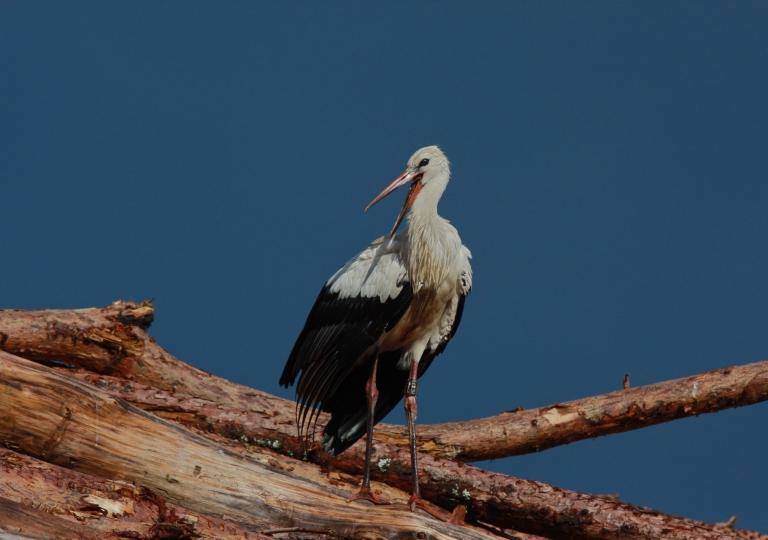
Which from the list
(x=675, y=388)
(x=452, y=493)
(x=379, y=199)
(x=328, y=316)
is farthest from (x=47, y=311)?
(x=675, y=388)

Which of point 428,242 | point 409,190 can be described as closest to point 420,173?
point 409,190

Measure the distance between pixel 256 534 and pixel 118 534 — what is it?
94 centimetres

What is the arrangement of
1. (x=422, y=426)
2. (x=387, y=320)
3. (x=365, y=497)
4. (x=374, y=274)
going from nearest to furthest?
(x=365, y=497) < (x=387, y=320) < (x=374, y=274) < (x=422, y=426)

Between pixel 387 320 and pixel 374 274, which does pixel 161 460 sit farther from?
pixel 374 274

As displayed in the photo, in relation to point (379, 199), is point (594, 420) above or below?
below

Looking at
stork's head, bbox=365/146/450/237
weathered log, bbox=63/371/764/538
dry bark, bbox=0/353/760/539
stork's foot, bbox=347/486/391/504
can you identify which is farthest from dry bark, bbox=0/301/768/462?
stork's head, bbox=365/146/450/237

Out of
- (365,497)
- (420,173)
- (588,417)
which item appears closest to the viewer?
(365,497)

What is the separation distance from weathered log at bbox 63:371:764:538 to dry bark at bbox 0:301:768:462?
0.81ft

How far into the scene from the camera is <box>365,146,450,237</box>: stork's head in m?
6.61

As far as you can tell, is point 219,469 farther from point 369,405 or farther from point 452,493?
point 452,493

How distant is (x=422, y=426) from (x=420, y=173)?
8.72 feet

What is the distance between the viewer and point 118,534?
4355mm

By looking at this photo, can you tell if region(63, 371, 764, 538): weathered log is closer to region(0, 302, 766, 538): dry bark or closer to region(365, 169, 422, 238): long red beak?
region(0, 302, 766, 538): dry bark

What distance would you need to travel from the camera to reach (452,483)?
6.68 metres
